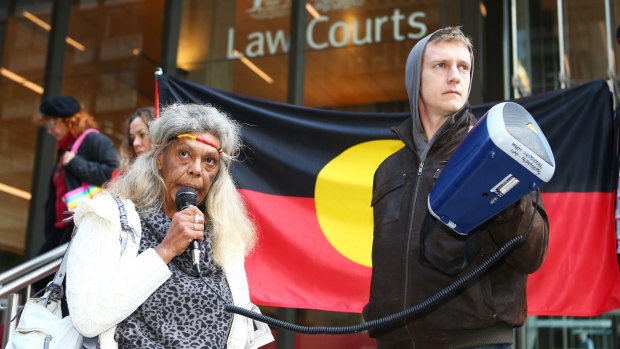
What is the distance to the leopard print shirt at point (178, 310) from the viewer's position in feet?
9.80

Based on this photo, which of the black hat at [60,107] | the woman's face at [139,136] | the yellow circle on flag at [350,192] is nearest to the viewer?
the yellow circle on flag at [350,192]

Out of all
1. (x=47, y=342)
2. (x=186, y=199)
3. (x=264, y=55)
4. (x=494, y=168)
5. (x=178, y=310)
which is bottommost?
(x=47, y=342)

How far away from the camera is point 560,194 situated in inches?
180

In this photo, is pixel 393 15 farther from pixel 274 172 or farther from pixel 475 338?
pixel 475 338

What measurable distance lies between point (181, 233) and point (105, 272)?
0.95 ft

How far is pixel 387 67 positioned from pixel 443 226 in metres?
4.92

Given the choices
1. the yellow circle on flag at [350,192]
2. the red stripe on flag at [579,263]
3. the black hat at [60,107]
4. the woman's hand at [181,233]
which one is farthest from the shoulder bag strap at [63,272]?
the black hat at [60,107]

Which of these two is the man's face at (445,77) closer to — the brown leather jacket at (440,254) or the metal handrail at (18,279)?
the brown leather jacket at (440,254)

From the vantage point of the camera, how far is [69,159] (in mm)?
5473

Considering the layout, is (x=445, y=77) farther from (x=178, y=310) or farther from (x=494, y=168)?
(x=178, y=310)

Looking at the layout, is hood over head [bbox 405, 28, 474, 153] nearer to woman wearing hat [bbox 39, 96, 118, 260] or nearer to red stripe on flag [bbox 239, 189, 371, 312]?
red stripe on flag [bbox 239, 189, 371, 312]

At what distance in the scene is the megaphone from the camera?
273 cm

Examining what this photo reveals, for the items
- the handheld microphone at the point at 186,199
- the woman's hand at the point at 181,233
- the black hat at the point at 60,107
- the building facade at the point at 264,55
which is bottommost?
the woman's hand at the point at 181,233

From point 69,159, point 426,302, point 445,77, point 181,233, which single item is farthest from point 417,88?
point 69,159
